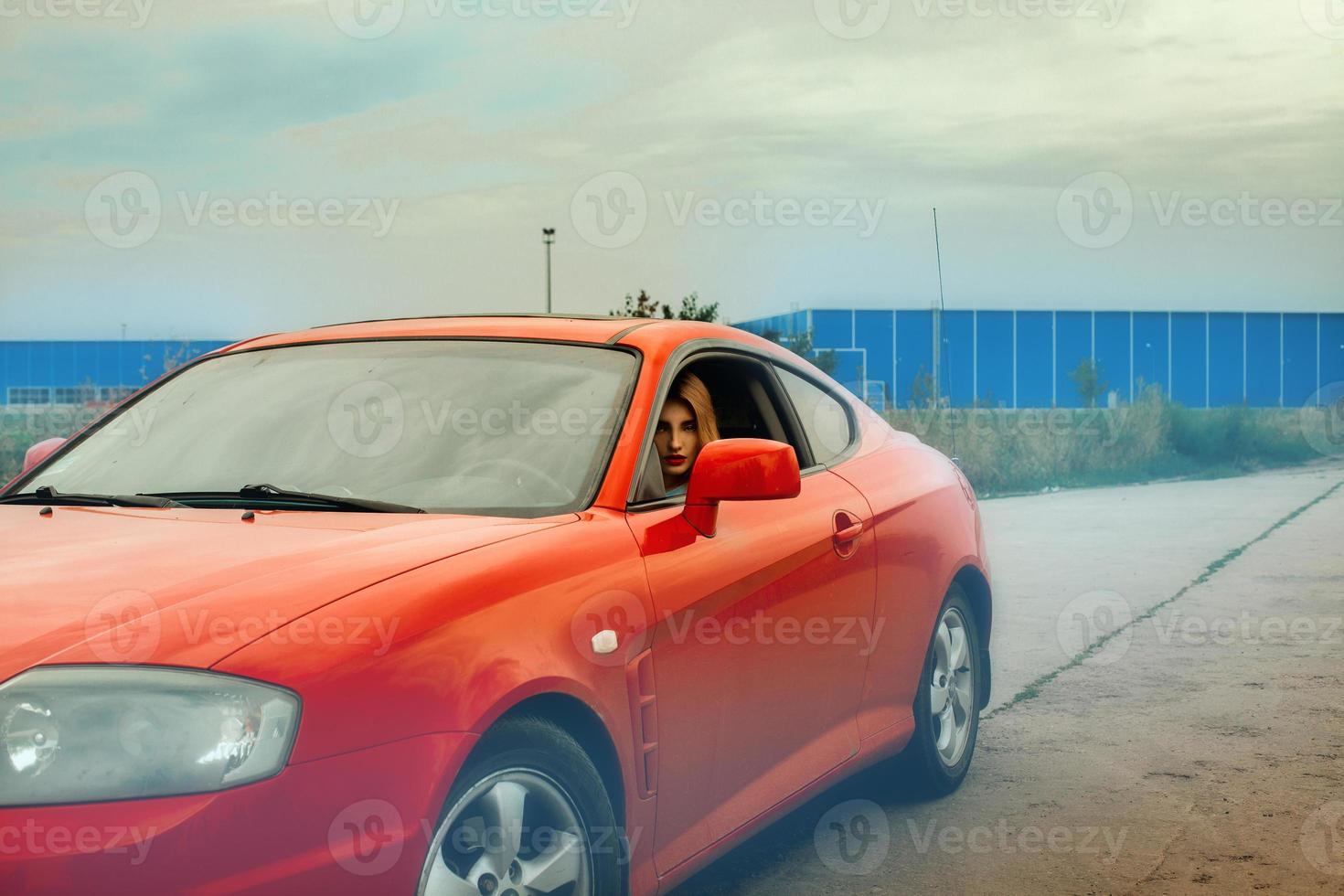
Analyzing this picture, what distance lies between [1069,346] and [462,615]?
7030 cm

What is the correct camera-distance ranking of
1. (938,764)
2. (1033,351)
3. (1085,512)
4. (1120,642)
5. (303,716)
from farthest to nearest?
(1033,351)
(1085,512)
(1120,642)
(938,764)
(303,716)

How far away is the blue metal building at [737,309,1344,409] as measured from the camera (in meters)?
69.3

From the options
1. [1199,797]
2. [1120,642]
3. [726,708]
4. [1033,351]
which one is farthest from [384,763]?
[1033,351]

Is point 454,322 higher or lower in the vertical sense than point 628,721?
higher

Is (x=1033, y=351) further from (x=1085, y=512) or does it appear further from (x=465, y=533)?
(x=465, y=533)

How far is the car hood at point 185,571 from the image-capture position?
254 centimetres

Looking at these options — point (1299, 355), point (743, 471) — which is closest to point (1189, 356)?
point (1299, 355)

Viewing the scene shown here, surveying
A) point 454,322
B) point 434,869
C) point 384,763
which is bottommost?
point 434,869

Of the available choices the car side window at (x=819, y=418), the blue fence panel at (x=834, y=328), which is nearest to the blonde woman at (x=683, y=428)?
the car side window at (x=819, y=418)

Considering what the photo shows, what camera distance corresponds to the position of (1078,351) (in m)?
70.1

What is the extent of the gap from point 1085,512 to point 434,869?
15418mm

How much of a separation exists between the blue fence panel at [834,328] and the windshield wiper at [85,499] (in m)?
64.6

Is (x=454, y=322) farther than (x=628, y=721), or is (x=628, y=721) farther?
(x=454, y=322)

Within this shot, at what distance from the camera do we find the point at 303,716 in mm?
2512
